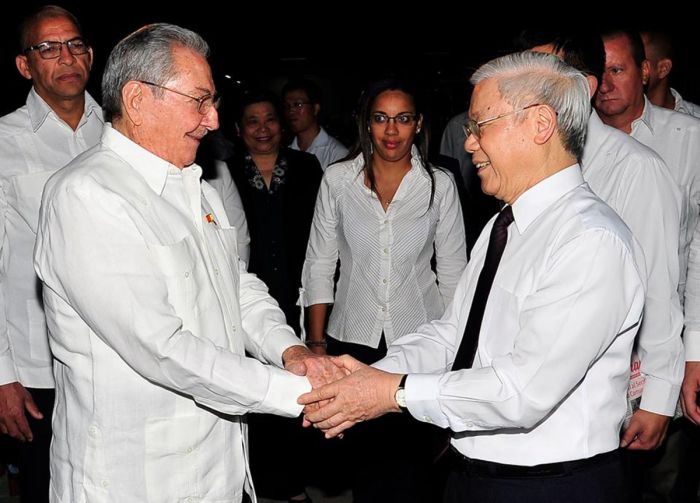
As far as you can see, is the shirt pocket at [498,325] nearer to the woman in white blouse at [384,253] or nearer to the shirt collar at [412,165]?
the woman in white blouse at [384,253]

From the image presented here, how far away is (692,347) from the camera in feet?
10.7

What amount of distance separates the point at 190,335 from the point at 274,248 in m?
2.56

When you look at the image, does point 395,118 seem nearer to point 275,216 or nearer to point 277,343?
point 275,216

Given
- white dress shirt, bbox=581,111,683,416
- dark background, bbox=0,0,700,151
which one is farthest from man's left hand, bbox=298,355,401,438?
dark background, bbox=0,0,700,151

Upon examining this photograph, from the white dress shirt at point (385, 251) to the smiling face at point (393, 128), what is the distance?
0.11 meters

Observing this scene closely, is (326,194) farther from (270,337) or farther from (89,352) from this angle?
(89,352)

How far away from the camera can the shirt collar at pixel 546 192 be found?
2.26 meters

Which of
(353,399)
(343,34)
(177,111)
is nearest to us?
(177,111)

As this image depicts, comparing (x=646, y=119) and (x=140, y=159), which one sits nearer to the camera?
(x=140, y=159)

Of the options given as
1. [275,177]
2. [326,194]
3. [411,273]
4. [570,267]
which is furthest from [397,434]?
[570,267]

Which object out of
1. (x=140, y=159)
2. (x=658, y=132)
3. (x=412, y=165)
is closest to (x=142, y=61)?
(x=140, y=159)

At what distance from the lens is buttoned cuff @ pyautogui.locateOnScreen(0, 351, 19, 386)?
125 inches

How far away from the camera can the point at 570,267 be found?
2090mm

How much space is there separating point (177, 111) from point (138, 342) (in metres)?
0.67
